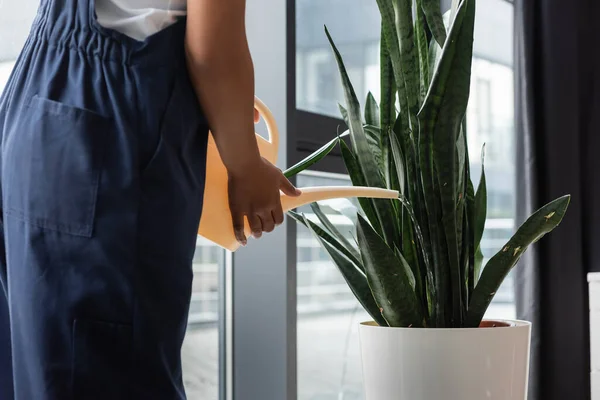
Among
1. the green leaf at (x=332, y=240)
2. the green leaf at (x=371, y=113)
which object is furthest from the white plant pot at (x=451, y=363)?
the green leaf at (x=371, y=113)

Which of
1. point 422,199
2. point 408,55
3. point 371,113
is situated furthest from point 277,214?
point 371,113

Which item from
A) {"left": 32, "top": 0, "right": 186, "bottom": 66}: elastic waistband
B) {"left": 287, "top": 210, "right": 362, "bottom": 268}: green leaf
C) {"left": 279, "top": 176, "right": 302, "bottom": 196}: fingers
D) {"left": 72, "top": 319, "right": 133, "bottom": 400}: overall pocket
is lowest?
{"left": 72, "top": 319, "right": 133, "bottom": 400}: overall pocket

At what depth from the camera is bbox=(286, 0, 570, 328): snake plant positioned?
128 cm

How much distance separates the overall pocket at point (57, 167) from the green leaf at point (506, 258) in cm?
89

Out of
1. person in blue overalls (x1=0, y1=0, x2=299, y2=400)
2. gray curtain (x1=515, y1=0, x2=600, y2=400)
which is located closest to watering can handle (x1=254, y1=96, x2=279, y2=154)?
person in blue overalls (x1=0, y1=0, x2=299, y2=400)

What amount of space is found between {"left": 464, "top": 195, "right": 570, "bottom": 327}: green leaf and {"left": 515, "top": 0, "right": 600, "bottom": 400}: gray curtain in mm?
1371

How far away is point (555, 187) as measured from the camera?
9.05 ft

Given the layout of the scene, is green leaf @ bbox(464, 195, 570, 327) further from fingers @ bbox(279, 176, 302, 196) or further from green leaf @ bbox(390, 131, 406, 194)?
fingers @ bbox(279, 176, 302, 196)

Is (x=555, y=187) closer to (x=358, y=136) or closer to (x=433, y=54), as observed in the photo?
(x=433, y=54)

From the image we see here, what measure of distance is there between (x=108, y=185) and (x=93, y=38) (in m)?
0.15

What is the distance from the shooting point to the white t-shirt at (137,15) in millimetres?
730

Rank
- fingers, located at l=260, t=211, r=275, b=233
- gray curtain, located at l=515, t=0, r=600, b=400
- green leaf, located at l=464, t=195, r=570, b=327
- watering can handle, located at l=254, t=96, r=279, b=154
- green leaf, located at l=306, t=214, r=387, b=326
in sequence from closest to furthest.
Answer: fingers, located at l=260, t=211, r=275, b=233 → watering can handle, located at l=254, t=96, r=279, b=154 → green leaf, located at l=464, t=195, r=570, b=327 → green leaf, located at l=306, t=214, r=387, b=326 → gray curtain, located at l=515, t=0, r=600, b=400

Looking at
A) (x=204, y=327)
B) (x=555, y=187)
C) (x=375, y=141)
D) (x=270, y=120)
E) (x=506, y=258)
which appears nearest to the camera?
(x=270, y=120)

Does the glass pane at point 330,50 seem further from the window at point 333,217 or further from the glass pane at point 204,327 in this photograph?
the glass pane at point 204,327
